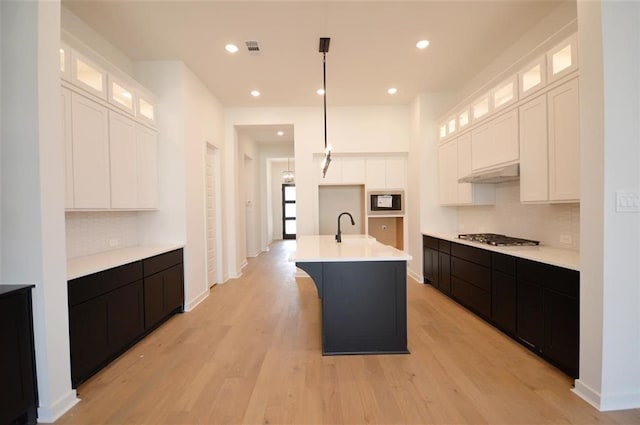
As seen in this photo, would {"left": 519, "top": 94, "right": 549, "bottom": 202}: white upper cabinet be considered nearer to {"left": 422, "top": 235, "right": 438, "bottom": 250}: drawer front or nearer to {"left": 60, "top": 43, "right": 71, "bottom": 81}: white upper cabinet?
{"left": 422, "top": 235, "right": 438, "bottom": 250}: drawer front

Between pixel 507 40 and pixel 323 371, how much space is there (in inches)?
154

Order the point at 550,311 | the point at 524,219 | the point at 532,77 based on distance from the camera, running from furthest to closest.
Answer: the point at 524,219, the point at 532,77, the point at 550,311

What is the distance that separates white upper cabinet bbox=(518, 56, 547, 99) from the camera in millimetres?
2697

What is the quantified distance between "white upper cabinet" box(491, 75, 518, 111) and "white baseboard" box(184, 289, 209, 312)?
428cm

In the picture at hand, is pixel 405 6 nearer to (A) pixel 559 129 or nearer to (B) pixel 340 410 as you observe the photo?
(A) pixel 559 129

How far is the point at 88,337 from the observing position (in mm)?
2219

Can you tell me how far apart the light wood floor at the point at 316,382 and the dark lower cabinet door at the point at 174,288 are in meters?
0.26

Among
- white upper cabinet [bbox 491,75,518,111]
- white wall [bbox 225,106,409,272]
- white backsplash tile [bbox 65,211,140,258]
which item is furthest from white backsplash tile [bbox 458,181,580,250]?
white backsplash tile [bbox 65,211,140,258]

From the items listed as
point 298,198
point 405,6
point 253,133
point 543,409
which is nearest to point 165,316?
point 298,198

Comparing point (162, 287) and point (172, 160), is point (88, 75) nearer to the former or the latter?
point (172, 160)

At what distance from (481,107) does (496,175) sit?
3.37 ft

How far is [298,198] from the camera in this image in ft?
18.4

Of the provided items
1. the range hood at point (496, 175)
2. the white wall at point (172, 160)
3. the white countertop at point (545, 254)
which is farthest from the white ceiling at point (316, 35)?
the white countertop at point (545, 254)

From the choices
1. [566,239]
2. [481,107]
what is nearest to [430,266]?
[566,239]
